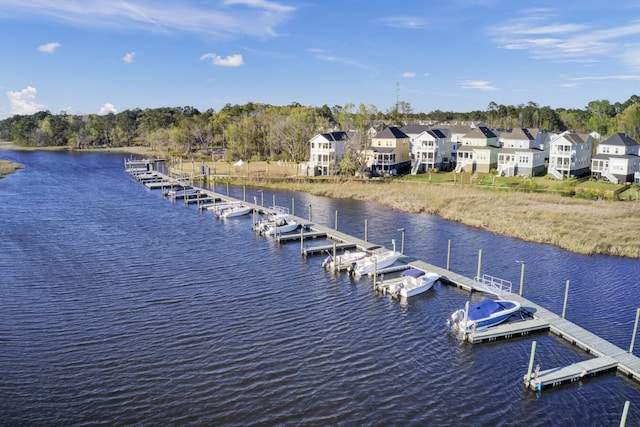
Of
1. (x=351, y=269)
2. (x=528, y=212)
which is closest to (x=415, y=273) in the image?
(x=351, y=269)

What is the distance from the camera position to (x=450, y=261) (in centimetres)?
3828

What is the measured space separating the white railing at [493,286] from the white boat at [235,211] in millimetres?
31059

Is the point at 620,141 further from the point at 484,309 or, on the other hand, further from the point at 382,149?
the point at 484,309

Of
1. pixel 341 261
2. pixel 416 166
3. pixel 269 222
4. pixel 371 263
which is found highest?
pixel 416 166

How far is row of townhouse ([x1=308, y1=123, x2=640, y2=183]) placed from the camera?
7100cm

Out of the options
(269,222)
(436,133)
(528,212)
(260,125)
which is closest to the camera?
(269,222)

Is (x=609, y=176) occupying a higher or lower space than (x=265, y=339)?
higher

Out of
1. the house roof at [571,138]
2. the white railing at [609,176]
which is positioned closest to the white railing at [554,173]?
the house roof at [571,138]

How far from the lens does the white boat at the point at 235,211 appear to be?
55906 millimetres

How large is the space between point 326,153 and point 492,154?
27996 mm

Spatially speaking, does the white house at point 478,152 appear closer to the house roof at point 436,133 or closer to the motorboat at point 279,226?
the house roof at point 436,133

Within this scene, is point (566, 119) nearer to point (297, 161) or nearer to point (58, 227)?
point (297, 161)

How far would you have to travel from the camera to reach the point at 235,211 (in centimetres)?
5644

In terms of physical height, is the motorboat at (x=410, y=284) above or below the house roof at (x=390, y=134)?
below
